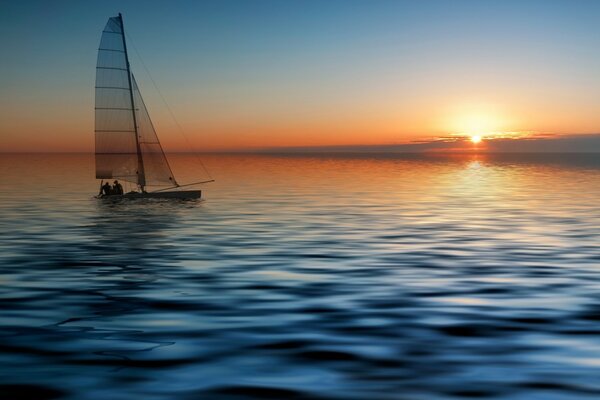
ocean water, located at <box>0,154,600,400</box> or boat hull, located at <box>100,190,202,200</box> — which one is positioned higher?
boat hull, located at <box>100,190,202,200</box>

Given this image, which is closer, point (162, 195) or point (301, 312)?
point (301, 312)

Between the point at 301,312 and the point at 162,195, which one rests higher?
the point at 162,195

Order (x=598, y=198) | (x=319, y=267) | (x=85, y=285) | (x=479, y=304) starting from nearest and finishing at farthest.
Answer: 1. (x=479, y=304)
2. (x=85, y=285)
3. (x=319, y=267)
4. (x=598, y=198)

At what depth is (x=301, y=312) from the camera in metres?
17.0

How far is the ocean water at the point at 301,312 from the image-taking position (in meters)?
11.8

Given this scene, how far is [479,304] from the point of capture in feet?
59.3

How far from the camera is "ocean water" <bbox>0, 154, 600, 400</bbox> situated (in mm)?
11836

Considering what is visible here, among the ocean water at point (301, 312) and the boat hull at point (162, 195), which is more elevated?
the boat hull at point (162, 195)

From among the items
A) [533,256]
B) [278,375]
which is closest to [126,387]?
[278,375]

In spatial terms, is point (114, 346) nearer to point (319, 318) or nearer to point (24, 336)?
→ point (24, 336)

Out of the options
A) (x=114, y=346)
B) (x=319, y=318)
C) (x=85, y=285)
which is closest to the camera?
(x=114, y=346)

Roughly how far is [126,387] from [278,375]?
2531 mm

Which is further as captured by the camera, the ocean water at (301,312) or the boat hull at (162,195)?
the boat hull at (162,195)

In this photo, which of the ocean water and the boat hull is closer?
the ocean water
